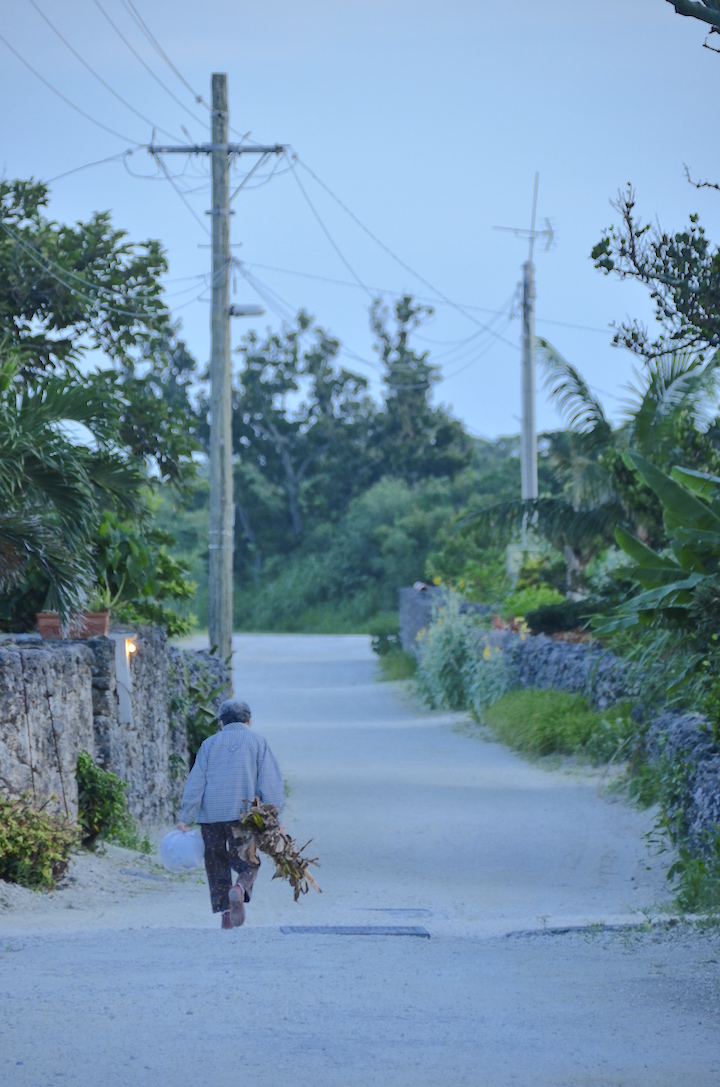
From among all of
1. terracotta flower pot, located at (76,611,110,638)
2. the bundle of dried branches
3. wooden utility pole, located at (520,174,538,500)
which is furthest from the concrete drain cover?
wooden utility pole, located at (520,174,538,500)

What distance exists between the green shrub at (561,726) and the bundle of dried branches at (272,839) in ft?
24.8

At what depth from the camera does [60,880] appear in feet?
27.8

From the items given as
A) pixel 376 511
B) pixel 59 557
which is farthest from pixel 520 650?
pixel 376 511

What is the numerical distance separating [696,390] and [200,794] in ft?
40.6

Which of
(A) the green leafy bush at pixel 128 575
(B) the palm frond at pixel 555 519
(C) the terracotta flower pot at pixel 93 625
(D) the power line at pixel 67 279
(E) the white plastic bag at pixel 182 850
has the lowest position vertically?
(E) the white plastic bag at pixel 182 850

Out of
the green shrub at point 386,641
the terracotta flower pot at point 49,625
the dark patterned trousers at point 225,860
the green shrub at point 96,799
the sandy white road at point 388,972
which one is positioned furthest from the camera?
the green shrub at point 386,641

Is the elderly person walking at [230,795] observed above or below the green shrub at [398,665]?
above

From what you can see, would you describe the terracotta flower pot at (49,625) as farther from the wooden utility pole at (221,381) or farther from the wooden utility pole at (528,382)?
the wooden utility pole at (528,382)

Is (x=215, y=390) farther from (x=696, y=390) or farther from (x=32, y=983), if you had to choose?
(x=32, y=983)

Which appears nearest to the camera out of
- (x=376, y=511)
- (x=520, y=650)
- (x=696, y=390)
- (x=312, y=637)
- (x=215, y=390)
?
(x=215, y=390)

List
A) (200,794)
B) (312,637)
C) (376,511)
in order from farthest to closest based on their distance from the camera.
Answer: (376,511) → (312,637) → (200,794)

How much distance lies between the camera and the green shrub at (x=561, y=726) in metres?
14.6

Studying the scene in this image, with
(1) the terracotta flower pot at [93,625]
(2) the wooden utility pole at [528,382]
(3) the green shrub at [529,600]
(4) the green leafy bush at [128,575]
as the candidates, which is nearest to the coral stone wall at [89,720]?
(1) the terracotta flower pot at [93,625]

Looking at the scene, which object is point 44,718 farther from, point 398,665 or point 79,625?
point 398,665
